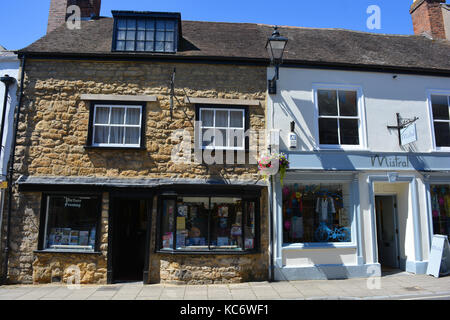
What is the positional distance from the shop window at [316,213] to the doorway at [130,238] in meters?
4.33

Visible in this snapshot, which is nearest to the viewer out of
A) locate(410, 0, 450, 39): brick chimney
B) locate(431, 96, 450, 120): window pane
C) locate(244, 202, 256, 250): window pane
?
locate(244, 202, 256, 250): window pane

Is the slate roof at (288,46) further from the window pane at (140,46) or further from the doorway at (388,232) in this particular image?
the doorway at (388,232)

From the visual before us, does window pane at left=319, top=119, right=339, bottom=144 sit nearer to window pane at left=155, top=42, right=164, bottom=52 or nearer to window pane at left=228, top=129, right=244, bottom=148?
window pane at left=228, top=129, right=244, bottom=148

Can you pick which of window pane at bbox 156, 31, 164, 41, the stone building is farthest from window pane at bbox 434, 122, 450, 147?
window pane at bbox 156, 31, 164, 41

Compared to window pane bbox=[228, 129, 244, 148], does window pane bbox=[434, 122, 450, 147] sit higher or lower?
higher

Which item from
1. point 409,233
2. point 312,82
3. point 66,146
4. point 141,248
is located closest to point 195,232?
point 141,248

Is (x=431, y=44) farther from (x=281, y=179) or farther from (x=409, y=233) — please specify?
(x=281, y=179)

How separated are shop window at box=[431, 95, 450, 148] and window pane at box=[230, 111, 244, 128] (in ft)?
20.6

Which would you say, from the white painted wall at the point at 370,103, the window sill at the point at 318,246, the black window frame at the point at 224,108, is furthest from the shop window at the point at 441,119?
the black window frame at the point at 224,108

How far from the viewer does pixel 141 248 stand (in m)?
9.01

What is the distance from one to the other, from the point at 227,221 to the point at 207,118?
3104 mm

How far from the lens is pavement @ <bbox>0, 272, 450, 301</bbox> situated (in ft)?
21.4

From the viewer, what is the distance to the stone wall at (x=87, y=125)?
25.8 feet

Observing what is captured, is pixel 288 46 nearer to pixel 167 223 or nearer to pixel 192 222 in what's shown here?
pixel 192 222
